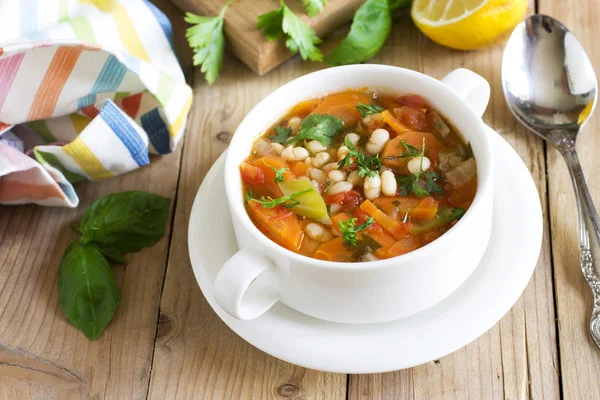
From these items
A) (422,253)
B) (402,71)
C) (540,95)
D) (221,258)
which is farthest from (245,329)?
(540,95)

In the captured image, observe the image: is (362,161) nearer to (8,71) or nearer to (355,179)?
(355,179)

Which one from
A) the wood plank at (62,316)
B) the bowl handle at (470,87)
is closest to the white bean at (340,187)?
the bowl handle at (470,87)

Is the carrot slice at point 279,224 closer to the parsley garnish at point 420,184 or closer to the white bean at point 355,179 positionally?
→ the white bean at point 355,179

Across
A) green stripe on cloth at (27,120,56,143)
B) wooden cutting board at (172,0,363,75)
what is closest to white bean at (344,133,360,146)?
wooden cutting board at (172,0,363,75)

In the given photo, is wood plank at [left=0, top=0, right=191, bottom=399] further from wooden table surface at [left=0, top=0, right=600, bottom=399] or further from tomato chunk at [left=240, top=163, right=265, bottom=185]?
tomato chunk at [left=240, top=163, right=265, bottom=185]

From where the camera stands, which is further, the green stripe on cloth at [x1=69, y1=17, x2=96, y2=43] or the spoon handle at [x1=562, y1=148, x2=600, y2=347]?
the green stripe on cloth at [x1=69, y1=17, x2=96, y2=43]

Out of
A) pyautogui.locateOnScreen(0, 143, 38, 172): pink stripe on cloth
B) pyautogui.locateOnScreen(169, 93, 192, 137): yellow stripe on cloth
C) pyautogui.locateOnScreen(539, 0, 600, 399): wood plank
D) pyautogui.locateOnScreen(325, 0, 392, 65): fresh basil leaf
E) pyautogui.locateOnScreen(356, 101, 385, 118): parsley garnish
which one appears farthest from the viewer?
pyautogui.locateOnScreen(325, 0, 392, 65): fresh basil leaf

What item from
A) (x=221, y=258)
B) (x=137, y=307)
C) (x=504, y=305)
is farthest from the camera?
(x=137, y=307)

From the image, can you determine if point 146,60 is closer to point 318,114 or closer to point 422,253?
point 318,114
